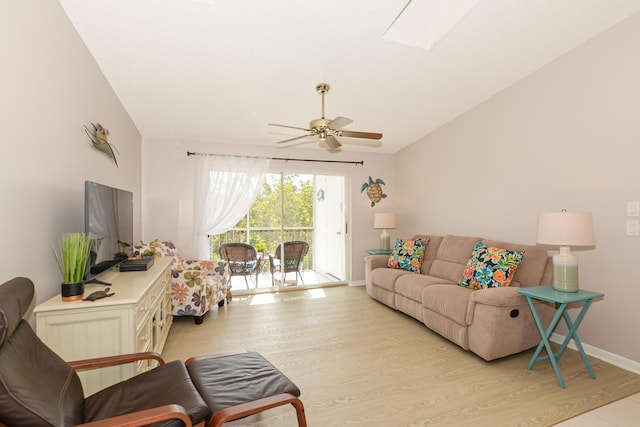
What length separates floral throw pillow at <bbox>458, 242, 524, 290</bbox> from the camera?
2854 mm

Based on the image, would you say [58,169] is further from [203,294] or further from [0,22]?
[203,294]

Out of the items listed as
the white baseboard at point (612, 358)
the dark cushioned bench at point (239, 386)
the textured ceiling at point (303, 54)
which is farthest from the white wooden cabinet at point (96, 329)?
the white baseboard at point (612, 358)

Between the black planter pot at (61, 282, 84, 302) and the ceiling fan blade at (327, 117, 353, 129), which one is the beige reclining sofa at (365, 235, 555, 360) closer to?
the ceiling fan blade at (327, 117, 353, 129)

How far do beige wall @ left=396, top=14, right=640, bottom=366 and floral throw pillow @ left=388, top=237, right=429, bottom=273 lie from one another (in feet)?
2.07

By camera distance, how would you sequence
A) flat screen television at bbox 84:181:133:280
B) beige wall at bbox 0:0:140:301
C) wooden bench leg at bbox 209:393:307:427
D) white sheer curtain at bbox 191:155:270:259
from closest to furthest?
wooden bench leg at bbox 209:393:307:427, beige wall at bbox 0:0:140:301, flat screen television at bbox 84:181:133:280, white sheer curtain at bbox 191:155:270:259

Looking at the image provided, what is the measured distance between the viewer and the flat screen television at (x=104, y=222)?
1.97 m

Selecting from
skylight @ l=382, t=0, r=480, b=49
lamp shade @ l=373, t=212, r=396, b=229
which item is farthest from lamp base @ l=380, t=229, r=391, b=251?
skylight @ l=382, t=0, r=480, b=49

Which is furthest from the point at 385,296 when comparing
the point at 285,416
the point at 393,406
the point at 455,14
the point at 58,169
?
the point at 58,169

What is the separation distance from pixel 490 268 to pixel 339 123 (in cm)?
206

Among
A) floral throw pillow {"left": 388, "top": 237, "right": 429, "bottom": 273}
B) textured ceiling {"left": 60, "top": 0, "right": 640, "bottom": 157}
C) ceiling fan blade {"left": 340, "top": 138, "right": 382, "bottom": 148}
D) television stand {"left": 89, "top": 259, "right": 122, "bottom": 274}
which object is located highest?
textured ceiling {"left": 60, "top": 0, "right": 640, "bottom": 157}

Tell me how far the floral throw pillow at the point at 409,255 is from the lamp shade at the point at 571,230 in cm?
185

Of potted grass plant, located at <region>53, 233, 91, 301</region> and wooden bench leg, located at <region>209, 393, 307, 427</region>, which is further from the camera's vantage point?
potted grass plant, located at <region>53, 233, 91, 301</region>

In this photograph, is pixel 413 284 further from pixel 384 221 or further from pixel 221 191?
pixel 221 191

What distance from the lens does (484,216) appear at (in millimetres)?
3748
